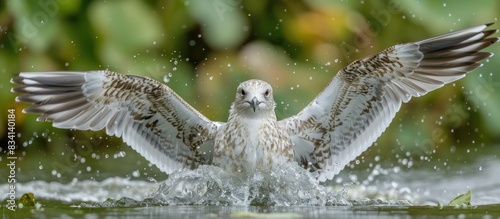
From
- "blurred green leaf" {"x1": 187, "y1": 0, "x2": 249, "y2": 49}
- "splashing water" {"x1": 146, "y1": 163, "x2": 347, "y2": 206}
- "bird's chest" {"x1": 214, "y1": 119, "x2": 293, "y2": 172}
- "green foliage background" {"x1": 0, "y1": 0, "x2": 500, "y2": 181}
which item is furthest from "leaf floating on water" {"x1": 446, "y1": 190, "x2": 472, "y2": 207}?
"blurred green leaf" {"x1": 187, "y1": 0, "x2": 249, "y2": 49}

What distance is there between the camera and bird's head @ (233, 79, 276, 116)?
27.6 ft

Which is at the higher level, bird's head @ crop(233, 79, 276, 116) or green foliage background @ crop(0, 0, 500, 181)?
green foliage background @ crop(0, 0, 500, 181)

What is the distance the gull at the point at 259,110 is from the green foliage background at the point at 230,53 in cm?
183

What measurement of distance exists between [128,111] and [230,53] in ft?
8.69

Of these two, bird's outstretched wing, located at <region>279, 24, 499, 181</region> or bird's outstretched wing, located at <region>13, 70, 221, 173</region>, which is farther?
bird's outstretched wing, located at <region>13, 70, 221, 173</region>

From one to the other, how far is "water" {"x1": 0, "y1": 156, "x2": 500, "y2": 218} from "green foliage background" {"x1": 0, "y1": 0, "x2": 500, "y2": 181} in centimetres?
107

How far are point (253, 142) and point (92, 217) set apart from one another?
6.15 ft

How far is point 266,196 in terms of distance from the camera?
8.14 metres

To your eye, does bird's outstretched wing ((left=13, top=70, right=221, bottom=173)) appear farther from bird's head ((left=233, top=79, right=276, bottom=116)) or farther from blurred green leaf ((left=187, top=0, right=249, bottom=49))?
blurred green leaf ((left=187, top=0, right=249, bottom=49))

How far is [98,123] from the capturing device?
8.62 metres

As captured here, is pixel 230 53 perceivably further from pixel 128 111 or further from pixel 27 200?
pixel 27 200

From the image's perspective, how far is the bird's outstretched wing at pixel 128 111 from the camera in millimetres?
8453

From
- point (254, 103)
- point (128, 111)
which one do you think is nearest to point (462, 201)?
point (254, 103)

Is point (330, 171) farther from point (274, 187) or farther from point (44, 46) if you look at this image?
point (44, 46)
